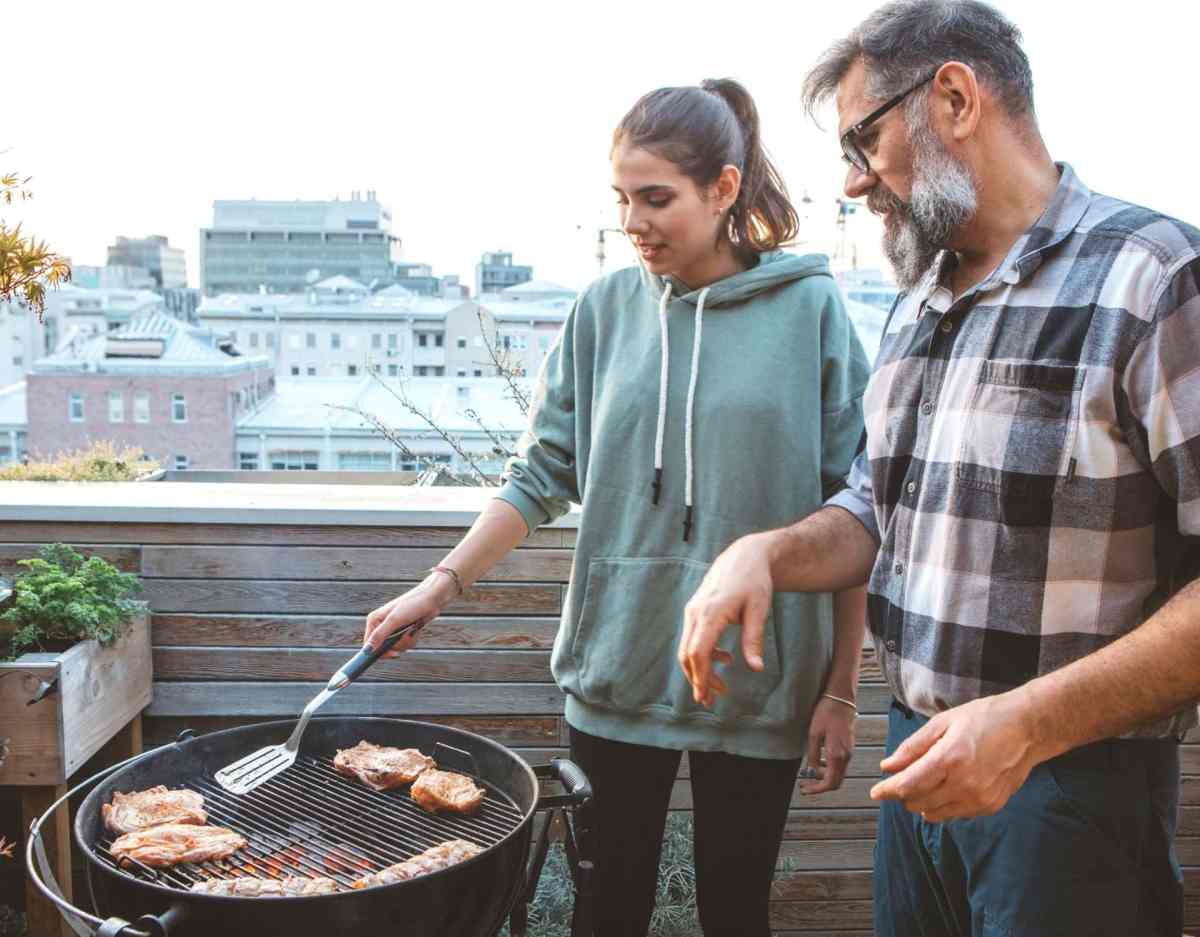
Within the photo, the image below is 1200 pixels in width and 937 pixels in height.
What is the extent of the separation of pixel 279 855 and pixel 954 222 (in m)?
1.16

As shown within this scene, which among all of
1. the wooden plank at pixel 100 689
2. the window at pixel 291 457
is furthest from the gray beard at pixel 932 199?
the window at pixel 291 457

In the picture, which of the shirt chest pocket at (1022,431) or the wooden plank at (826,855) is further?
the wooden plank at (826,855)

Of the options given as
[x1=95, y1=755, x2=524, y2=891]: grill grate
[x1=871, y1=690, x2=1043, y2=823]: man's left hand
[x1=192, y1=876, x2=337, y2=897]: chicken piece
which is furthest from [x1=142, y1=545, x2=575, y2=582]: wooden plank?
[x1=871, y1=690, x2=1043, y2=823]: man's left hand

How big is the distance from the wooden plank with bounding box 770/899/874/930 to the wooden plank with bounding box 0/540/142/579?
1.74 m

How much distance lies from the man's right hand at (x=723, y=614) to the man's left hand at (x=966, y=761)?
0.77 ft

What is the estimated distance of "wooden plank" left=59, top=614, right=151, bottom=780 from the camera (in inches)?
82.2

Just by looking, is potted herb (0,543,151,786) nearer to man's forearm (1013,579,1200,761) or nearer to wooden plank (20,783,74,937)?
wooden plank (20,783,74,937)

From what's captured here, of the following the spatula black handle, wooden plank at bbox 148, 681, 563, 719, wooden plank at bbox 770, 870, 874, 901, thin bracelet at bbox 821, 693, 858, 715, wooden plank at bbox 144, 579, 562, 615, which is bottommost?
wooden plank at bbox 770, 870, 874, 901

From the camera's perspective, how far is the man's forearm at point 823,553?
1284 millimetres

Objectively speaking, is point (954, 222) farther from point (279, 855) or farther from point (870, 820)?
point (870, 820)

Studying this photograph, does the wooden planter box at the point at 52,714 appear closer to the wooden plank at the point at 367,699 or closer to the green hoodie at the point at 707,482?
the wooden plank at the point at 367,699

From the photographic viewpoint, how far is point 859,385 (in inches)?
63.4

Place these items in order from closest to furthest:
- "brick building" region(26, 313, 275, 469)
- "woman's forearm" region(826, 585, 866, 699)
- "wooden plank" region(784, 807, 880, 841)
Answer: "woman's forearm" region(826, 585, 866, 699) < "wooden plank" region(784, 807, 880, 841) < "brick building" region(26, 313, 275, 469)

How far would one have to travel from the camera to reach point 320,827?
1518mm
